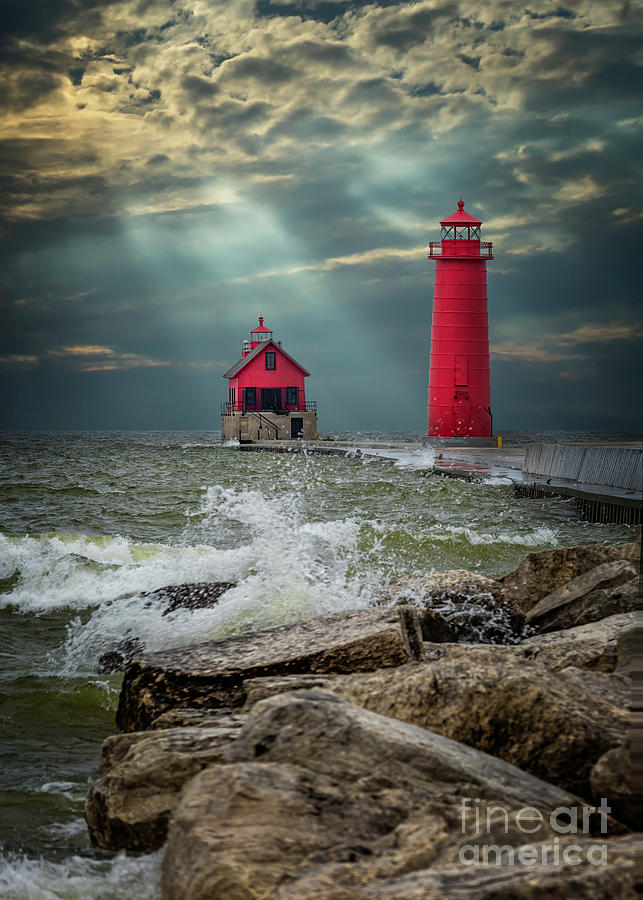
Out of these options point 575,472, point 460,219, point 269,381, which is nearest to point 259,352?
point 269,381

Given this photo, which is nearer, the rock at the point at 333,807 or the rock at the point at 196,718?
the rock at the point at 333,807

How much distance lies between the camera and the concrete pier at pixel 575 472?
8.59 meters

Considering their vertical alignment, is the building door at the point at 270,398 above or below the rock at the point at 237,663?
above

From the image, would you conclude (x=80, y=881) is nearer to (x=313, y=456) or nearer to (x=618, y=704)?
(x=618, y=704)

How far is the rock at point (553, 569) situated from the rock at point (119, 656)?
9.82ft

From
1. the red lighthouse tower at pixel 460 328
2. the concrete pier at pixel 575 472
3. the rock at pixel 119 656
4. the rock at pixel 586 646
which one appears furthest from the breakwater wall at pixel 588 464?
the red lighthouse tower at pixel 460 328

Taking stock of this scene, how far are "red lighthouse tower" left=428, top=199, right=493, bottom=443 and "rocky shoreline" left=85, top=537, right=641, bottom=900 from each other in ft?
82.9

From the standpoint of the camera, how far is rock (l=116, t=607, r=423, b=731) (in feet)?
13.0

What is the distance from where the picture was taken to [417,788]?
7.89 ft

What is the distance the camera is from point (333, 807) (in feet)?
7.64

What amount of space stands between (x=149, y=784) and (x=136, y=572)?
22.5 feet

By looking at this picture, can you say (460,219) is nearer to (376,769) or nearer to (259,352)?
(259,352)

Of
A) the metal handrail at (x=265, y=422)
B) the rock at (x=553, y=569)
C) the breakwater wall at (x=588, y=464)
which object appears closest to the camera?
the rock at (x=553, y=569)

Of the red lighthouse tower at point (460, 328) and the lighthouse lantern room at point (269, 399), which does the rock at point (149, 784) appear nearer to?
the red lighthouse tower at point (460, 328)
